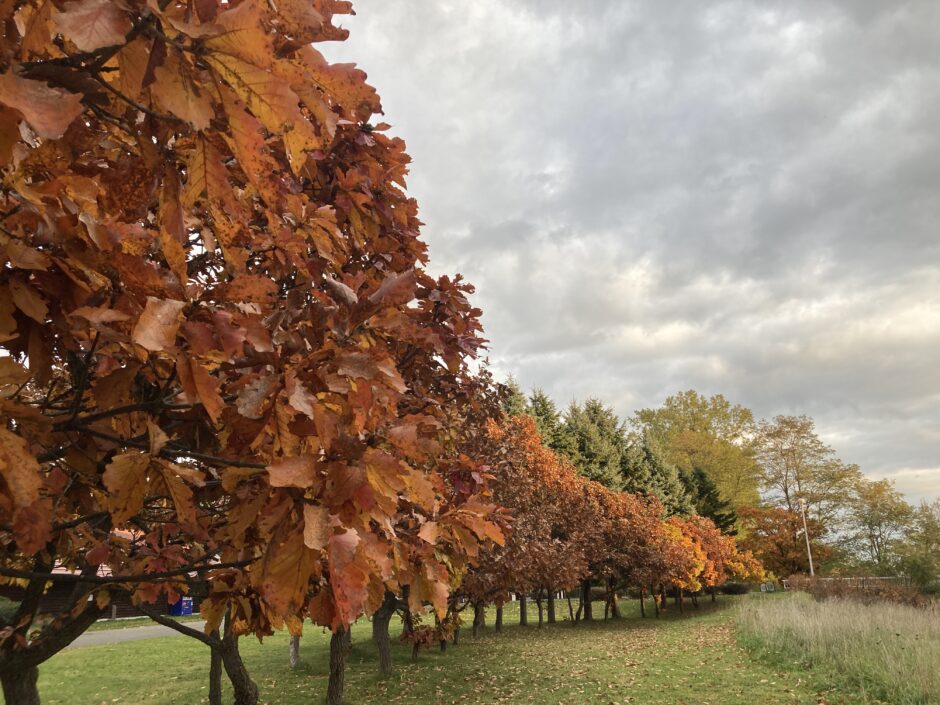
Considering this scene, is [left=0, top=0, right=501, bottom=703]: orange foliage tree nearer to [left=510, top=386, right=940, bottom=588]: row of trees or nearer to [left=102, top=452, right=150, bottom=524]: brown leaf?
[left=102, top=452, right=150, bottom=524]: brown leaf

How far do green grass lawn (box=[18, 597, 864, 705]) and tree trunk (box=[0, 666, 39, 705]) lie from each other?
669cm

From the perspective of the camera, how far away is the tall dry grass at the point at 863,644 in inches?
328

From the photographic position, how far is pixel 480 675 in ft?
37.6

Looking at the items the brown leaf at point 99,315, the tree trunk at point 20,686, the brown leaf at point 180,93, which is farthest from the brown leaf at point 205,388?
the tree trunk at point 20,686

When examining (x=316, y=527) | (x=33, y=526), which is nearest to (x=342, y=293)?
(x=316, y=527)

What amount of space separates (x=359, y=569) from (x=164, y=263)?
43.1 inches

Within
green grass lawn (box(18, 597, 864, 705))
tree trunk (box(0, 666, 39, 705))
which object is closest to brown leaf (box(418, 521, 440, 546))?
tree trunk (box(0, 666, 39, 705))

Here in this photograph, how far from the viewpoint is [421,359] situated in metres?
3.61

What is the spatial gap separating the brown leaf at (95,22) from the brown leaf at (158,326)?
0.36 metres

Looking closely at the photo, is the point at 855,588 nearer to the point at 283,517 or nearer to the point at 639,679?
the point at 639,679

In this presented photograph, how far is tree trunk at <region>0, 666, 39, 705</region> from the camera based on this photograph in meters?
3.47

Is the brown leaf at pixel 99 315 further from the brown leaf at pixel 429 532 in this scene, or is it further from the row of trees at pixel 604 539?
the row of trees at pixel 604 539

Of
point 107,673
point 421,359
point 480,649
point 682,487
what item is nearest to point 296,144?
point 421,359

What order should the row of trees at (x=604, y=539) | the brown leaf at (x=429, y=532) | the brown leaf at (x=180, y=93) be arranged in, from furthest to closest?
1. the row of trees at (x=604, y=539)
2. the brown leaf at (x=429, y=532)
3. the brown leaf at (x=180, y=93)
